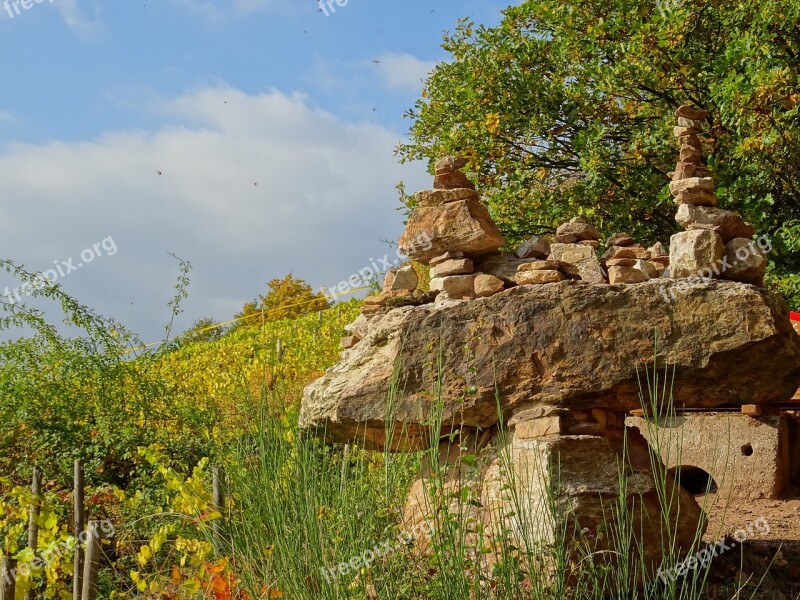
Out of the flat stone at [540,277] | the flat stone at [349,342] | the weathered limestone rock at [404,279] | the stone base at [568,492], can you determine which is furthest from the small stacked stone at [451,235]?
the stone base at [568,492]

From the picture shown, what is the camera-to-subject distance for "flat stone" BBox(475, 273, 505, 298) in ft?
15.9

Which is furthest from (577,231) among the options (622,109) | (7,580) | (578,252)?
(622,109)

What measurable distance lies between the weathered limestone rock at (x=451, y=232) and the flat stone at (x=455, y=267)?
11cm

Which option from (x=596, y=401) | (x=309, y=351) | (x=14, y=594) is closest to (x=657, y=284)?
(x=596, y=401)

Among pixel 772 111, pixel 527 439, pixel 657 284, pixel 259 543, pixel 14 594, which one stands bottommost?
pixel 14 594

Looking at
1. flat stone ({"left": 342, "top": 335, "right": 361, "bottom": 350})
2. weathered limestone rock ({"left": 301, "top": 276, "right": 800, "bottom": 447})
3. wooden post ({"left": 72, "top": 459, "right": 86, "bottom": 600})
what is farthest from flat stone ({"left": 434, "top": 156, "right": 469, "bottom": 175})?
wooden post ({"left": 72, "top": 459, "right": 86, "bottom": 600})

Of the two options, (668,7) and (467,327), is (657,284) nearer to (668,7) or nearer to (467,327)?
(467,327)

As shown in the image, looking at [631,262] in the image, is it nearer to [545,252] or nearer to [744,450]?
[545,252]

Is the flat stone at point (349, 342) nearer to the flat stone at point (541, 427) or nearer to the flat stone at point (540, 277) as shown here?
the flat stone at point (540, 277)

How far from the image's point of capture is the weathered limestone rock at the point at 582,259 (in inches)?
193

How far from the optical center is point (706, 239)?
4.73 meters

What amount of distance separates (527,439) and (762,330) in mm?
1344

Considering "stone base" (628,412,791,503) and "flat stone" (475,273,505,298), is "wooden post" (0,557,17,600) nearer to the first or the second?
"flat stone" (475,273,505,298)

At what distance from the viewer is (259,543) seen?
385 cm
